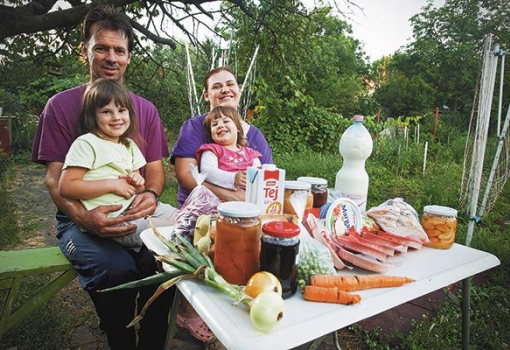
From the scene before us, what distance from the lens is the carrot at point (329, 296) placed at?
96 cm

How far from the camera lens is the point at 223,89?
7.47ft

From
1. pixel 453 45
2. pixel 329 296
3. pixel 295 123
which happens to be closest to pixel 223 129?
pixel 329 296

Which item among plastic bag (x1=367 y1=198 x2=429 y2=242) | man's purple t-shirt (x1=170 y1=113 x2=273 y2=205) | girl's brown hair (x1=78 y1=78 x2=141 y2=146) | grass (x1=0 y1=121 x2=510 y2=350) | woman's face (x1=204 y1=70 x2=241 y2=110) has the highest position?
woman's face (x1=204 y1=70 x2=241 y2=110)

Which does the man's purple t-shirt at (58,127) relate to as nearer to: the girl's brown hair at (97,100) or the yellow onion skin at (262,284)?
the girl's brown hair at (97,100)

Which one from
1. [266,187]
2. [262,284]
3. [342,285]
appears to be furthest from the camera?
[266,187]

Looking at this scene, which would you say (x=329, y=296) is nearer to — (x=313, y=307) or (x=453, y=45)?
(x=313, y=307)

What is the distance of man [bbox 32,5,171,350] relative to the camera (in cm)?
166

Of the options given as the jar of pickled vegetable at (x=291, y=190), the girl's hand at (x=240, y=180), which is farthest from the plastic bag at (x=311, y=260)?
the girl's hand at (x=240, y=180)

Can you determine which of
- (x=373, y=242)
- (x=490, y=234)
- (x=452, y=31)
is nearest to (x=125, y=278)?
(x=373, y=242)

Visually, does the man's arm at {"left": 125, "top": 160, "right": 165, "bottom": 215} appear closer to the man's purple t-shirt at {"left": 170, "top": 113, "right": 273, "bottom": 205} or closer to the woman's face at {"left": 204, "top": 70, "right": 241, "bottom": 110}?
the man's purple t-shirt at {"left": 170, "top": 113, "right": 273, "bottom": 205}

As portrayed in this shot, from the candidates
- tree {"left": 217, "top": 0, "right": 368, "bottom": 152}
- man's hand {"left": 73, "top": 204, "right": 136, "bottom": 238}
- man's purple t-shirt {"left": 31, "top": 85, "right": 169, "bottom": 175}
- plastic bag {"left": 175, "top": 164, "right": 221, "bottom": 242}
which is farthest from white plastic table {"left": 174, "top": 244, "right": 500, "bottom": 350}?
tree {"left": 217, "top": 0, "right": 368, "bottom": 152}

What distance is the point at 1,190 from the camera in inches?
223

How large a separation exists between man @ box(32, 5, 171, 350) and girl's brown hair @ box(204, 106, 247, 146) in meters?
0.32

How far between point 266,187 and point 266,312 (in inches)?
21.8
